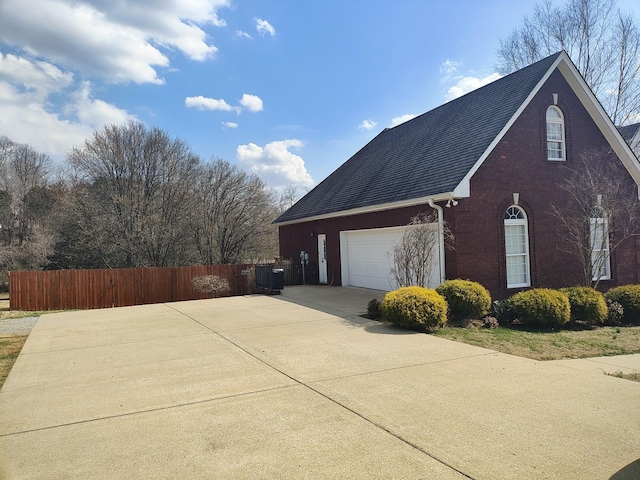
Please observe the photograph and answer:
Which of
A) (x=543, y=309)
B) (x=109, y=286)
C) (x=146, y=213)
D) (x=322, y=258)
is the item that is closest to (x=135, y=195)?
(x=146, y=213)

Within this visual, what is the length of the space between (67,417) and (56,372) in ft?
7.68

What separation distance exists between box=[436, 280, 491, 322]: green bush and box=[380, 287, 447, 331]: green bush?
63 cm

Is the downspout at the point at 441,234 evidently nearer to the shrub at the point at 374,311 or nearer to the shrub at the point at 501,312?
the shrub at the point at 501,312

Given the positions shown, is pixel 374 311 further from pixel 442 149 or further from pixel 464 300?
pixel 442 149

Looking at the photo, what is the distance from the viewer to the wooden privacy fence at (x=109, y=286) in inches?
667

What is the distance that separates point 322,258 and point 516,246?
9060 millimetres

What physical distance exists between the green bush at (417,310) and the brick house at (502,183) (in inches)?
117

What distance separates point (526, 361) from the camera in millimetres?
6934

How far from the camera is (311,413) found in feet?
15.6

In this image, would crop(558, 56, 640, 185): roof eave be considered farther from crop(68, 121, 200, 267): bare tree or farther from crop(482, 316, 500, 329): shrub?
crop(68, 121, 200, 267): bare tree

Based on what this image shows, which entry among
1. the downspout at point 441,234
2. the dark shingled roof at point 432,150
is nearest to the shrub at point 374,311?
the downspout at point 441,234

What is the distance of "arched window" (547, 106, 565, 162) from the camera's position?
1402 cm

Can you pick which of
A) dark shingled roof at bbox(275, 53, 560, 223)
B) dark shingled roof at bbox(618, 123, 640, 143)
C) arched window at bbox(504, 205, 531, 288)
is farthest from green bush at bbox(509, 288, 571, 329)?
dark shingled roof at bbox(618, 123, 640, 143)

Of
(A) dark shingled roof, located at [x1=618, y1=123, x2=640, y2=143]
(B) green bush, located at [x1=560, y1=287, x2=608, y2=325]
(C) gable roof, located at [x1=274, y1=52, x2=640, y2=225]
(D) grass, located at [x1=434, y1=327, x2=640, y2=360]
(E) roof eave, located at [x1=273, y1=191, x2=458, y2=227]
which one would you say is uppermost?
(A) dark shingled roof, located at [x1=618, y1=123, x2=640, y2=143]
